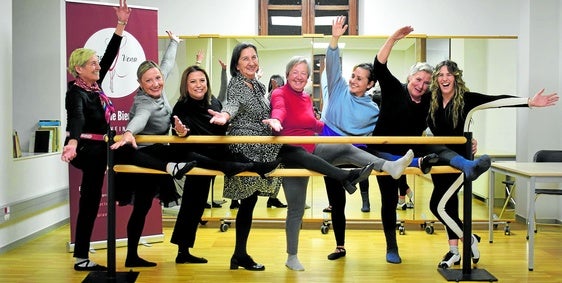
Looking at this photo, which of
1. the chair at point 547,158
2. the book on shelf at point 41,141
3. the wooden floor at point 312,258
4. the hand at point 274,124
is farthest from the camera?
the book on shelf at point 41,141

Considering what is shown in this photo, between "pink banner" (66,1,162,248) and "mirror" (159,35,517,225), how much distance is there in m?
0.84

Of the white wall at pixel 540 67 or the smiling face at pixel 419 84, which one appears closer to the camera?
the smiling face at pixel 419 84

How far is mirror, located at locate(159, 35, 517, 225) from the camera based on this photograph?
6215 millimetres

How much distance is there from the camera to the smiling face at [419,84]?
4.59 m

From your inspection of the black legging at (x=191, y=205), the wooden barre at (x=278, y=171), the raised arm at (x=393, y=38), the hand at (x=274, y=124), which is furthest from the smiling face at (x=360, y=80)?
the black legging at (x=191, y=205)

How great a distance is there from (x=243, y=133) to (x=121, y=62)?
1.65 meters

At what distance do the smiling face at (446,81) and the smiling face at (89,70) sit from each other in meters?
2.53

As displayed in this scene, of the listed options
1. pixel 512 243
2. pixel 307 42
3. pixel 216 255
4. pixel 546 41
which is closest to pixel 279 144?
pixel 216 255

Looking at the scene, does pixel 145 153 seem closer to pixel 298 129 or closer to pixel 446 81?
pixel 298 129

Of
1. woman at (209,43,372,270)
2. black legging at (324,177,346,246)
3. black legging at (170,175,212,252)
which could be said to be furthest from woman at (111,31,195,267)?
black legging at (324,177,346,246)

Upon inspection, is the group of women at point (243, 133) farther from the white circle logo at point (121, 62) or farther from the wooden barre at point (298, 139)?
the white circle logo at point (121, 62)

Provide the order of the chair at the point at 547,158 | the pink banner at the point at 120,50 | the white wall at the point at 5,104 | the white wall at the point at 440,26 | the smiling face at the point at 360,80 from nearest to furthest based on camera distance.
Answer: the smiling face at the point at 360,80
the white wall at the point at 5,104
the pink banner at the point at 120,50
the chair at the point at 547,158
the white wall at the point at 440,26

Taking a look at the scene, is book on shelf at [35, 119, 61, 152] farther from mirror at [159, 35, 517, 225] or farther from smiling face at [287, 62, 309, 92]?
smiling face at [287, 62, 309, 92]

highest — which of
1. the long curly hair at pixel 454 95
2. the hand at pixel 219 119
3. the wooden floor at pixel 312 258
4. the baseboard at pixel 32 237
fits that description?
the long curly hair at pixel 454 95
